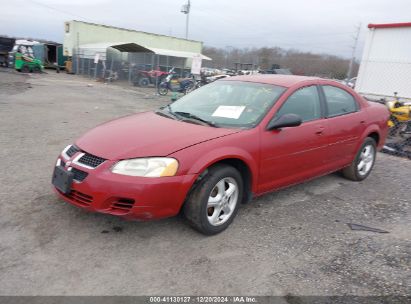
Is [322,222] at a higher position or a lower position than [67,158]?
lower

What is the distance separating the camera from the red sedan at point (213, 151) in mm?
3176

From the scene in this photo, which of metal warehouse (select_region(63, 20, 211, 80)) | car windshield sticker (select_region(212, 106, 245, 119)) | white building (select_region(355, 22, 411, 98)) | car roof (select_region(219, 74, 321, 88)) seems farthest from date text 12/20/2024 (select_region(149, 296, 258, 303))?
metal warehouse (select_region(63, 20, 211, 80))

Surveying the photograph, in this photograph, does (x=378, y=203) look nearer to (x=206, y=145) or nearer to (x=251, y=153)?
(x=251, y=153)

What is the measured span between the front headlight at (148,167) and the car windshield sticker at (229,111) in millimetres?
1061

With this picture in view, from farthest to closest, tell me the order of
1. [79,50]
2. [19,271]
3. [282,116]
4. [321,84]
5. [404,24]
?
1. [79,50]
2. [404,24]
3. [321,84]
4. [282,116]
5. [19,271]

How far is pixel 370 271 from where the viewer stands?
3162mm

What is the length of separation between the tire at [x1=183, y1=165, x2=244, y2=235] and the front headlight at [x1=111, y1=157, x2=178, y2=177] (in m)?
0.36

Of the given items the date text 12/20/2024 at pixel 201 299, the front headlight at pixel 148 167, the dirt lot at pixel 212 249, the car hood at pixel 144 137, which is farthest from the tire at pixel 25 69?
the date text 12/20/2024 at pixel 201 299

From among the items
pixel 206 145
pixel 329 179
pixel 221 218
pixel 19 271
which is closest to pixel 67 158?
pixel 19 271

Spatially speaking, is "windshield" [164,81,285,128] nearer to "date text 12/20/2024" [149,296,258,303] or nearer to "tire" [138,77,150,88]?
"date text 12/20/2024" [149,296,258,303]

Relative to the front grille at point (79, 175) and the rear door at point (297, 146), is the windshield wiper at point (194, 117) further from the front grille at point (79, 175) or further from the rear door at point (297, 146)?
the front grille at point (79, 175)

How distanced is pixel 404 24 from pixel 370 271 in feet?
35.5

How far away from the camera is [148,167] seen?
10.4 feet

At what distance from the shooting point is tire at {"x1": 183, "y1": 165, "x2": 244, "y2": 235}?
11.0 ft
